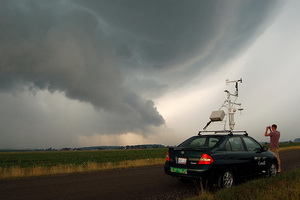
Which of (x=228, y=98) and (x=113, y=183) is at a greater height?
(x=228, y=98)

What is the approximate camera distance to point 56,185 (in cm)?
792

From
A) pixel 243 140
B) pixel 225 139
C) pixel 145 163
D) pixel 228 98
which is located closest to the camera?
pixel 225 139

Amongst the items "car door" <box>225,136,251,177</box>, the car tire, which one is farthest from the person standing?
"car door" <box>225,136,251,177</box>

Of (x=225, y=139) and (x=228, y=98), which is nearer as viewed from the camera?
(x=225, y=139)

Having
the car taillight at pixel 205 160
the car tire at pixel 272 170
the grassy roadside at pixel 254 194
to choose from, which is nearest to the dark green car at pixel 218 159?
the car taillight at pixel 205 160

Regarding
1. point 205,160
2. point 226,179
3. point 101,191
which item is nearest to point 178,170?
point 205,160

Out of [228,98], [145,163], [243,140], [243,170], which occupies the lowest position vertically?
[145,163]

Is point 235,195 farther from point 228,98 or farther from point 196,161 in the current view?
point 228,98

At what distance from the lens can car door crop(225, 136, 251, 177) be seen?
694 cm

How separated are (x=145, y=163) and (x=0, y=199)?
34.5ft

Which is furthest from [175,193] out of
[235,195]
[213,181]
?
[235,195]

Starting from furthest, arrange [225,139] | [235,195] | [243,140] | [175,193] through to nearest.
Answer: [243,140], [225,139], [175,193], [235,195]

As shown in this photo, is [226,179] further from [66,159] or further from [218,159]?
[66,159]

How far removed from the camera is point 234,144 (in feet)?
24.1
